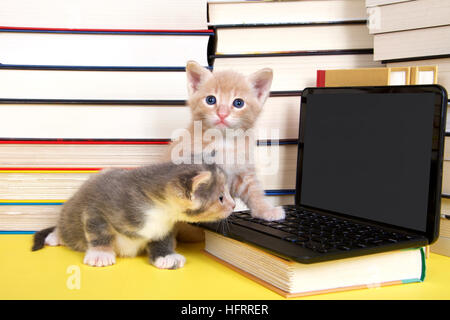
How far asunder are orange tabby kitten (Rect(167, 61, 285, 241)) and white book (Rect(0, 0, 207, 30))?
224 mm

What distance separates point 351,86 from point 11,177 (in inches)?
42.2

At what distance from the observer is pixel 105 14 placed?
4.19ft

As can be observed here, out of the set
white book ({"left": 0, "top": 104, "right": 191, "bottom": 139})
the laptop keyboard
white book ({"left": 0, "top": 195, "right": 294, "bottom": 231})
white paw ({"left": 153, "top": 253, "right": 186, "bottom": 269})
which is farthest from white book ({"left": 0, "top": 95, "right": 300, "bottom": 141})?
white paw ({"left": 153, "top": 253, "right": 186, "bottom": 269})

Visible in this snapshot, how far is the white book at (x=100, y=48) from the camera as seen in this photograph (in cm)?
126

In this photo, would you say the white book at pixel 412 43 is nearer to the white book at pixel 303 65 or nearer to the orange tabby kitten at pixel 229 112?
the white book at pixel 303 65

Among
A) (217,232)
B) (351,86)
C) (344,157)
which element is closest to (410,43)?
(351,86)

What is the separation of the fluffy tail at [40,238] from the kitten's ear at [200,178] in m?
0.54

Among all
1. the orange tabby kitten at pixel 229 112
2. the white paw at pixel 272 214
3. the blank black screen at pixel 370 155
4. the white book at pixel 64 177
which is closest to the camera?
the blank black screen at pixel 370 155

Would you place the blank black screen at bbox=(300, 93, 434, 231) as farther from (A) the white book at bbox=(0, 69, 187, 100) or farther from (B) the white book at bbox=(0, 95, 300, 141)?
(A) the white book at bbox=(0, 69, 187, 100)

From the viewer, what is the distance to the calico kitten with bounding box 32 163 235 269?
3.08 ft

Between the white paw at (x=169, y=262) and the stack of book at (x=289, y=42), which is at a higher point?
the stack of book at (x=289, y=42)

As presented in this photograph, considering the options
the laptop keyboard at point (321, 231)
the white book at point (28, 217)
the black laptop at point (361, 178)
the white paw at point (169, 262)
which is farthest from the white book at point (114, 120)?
the white paw at point (169, 262)

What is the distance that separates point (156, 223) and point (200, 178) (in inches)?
7.0
